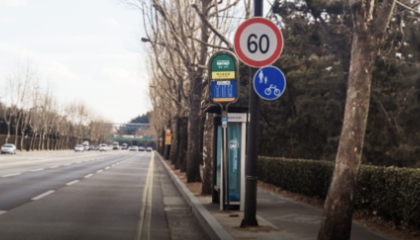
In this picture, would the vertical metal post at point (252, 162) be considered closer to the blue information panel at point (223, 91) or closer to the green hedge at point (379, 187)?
the blue information panel at point (223, 91)

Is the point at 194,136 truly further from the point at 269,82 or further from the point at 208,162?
the point at 269,82

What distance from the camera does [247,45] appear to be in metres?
11.0

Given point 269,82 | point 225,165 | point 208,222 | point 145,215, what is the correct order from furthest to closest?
point 145,215 → point 225,165 → point 208,222 → point 269,82

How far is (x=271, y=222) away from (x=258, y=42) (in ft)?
12.5

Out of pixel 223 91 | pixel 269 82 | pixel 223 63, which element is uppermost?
pixel 223 63

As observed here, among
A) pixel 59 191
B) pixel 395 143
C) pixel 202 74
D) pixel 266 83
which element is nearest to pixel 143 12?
pixel 202 74

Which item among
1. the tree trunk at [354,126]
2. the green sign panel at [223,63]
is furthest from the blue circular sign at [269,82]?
the green sign panel at [223,63]

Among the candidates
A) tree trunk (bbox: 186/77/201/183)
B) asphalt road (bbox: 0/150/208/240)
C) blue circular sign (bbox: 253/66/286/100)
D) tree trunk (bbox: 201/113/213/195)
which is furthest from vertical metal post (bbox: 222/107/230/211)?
tree trunk (bbox: 186/77/201/183)

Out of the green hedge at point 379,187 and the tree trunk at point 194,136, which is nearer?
the green hedge at point 379,187

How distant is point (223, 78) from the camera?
46.0ft


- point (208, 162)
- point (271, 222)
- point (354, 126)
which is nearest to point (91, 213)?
point (271, 222)

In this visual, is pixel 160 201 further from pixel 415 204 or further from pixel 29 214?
pixel 415 204

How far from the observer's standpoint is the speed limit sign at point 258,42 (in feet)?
35.8

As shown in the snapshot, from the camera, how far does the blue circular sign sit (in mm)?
10891
